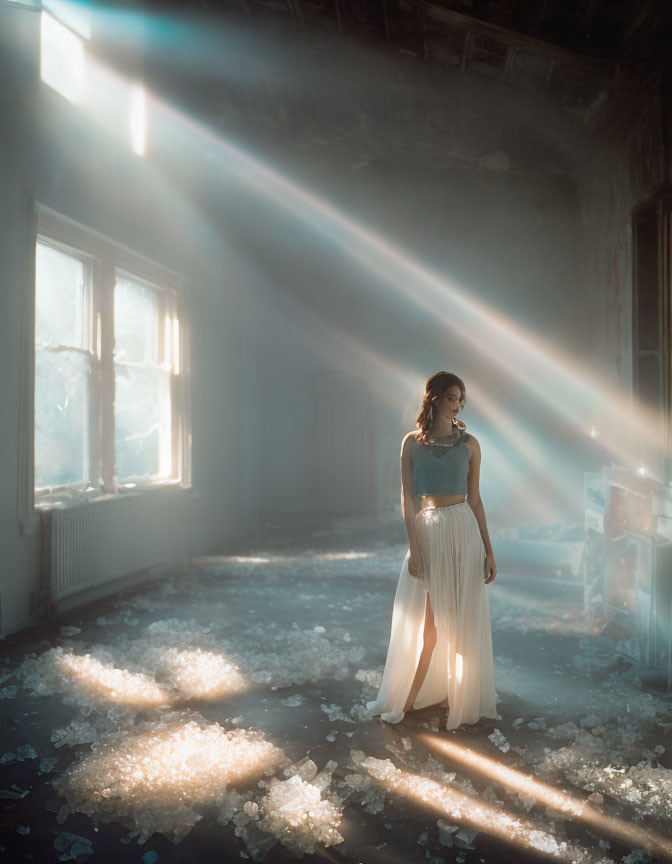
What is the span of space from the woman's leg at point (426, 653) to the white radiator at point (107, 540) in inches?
108

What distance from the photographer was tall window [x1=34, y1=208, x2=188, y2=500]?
4379mm

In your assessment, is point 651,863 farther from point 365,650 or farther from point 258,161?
point 258,161

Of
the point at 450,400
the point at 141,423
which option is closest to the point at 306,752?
the point at 450,400

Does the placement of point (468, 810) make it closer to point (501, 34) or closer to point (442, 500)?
point (442, 500)

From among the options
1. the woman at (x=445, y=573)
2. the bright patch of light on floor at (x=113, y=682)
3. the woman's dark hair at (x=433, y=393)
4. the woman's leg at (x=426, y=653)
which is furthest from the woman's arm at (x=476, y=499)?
the bright patch of light on floor at (x=113, y=682)

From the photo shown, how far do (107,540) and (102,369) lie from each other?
140cm

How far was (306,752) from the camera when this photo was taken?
2342 mm

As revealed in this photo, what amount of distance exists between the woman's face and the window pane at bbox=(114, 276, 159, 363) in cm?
365

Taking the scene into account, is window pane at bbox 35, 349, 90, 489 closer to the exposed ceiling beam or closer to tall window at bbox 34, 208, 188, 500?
tall window at bbox 34, 208, 188, 500

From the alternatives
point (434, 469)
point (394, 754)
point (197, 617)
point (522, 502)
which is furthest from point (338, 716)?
point (522, 502)

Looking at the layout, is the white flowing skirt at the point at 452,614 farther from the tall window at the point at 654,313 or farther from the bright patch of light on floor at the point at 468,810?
the tall window at the point at 654,313

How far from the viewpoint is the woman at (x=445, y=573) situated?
247cm

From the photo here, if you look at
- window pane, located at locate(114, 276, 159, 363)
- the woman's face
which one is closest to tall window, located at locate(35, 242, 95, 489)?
window pane, located at locate(114, 276, 159, 363)

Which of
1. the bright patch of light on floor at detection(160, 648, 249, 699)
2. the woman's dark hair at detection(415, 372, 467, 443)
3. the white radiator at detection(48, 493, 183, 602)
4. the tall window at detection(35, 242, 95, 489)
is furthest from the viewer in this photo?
the tall window at detection(35, 242, 95, 489)
